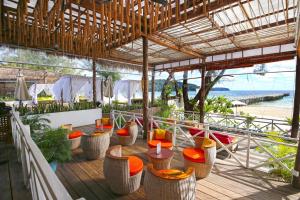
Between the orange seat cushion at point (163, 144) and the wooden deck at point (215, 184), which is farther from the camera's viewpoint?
the orange seat cushion at point (163, 144)

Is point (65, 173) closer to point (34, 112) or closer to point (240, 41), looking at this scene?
point (34, 112)

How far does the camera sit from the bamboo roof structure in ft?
11.3

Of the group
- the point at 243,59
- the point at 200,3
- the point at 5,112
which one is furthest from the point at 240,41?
the point at 5,112

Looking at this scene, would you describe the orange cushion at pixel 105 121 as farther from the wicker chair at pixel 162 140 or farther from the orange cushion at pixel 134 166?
the orange cushion at pixel 134 166

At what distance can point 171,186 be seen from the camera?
2141 mm

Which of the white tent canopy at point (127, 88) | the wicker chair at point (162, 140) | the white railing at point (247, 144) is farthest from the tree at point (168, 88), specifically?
the wicker chair at point (162, 140)

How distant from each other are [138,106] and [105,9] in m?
6.74

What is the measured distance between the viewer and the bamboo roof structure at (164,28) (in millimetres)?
3434

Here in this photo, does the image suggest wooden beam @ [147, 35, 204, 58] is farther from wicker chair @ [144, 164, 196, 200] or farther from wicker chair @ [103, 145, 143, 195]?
wicker chair @ [144, 164, 196, 200]

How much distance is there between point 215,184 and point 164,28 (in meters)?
4.13

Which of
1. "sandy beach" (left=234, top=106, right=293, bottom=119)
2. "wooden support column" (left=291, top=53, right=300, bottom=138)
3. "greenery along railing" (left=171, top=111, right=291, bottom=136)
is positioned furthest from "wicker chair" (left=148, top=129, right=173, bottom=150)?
"sandy beach" (left=234, top=106, right=293, bottom=119)

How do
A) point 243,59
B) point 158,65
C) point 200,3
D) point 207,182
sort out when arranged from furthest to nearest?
point 158,65 < point 243,59 < point 200,3 < point 207,182

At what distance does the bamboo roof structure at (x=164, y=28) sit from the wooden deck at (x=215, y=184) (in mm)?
2802

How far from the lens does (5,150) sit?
13.6ft
